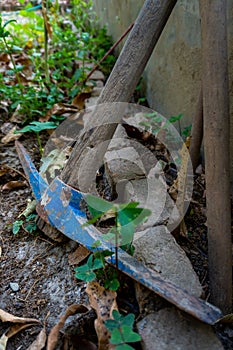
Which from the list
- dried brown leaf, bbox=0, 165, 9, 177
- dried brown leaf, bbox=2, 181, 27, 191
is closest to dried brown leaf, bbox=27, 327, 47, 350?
dried brown leaf, bbox=2, 181, 27, 191

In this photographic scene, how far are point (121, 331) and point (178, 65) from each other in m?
1.46

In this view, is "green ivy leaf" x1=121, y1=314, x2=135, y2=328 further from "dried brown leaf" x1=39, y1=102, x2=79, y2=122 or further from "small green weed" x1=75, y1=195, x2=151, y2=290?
"dried brown leaf" x1=39, y1=102, x2=79, y2=122

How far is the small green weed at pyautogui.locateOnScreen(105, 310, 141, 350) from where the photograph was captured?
1.05 meters

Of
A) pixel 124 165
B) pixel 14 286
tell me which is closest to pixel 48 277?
pixel 14 286

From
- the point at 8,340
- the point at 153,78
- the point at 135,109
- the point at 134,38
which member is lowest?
the point at 8,340

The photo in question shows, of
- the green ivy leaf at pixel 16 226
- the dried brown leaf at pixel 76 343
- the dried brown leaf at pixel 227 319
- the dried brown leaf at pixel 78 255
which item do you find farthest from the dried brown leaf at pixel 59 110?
the dried brown leaf at pixel 227 319

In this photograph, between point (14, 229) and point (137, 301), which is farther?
point (14, 229)

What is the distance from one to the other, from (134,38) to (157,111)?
928 millimetres

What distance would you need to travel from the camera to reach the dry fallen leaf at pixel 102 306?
1169 millimetres

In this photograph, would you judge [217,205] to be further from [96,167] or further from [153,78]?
[153,78]

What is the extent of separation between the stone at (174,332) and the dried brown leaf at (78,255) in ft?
1.23

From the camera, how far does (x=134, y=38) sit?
63.1 inches

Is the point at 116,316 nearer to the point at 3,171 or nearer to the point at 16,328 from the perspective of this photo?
the point at 16,328

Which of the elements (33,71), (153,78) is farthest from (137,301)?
(33,71)
